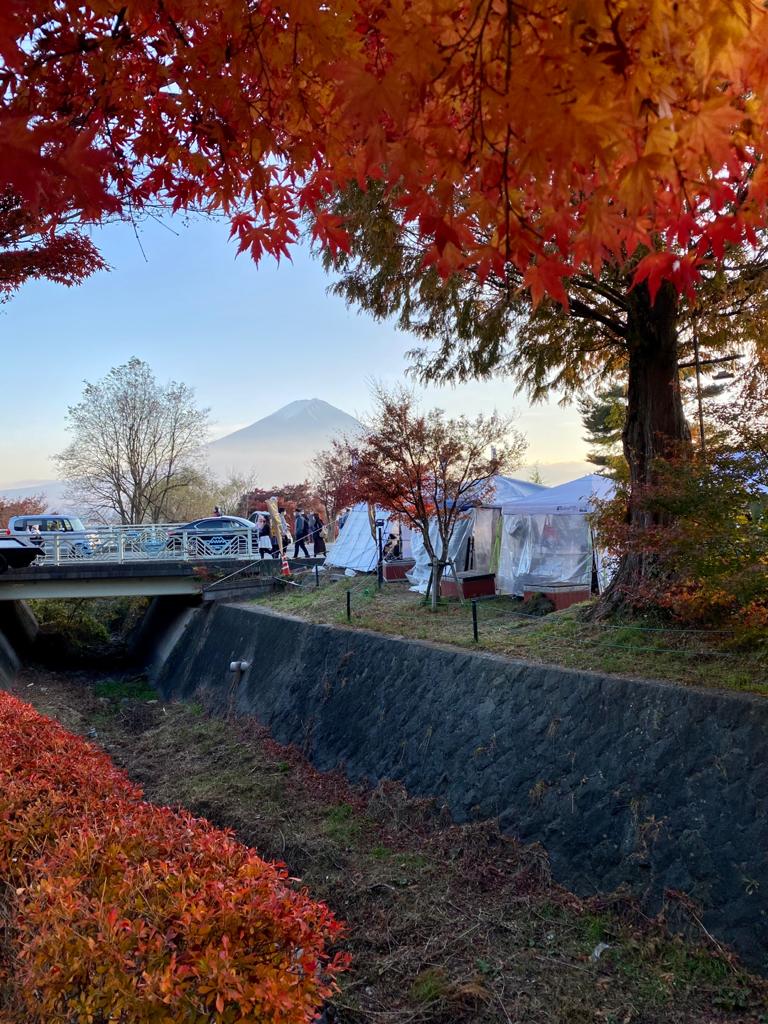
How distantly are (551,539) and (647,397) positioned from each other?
5308mm

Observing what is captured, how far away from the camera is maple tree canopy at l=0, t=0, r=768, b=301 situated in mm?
2105

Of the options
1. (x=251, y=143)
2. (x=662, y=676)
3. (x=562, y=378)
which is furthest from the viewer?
(x=562, y=378)

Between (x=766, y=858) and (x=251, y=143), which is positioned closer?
(x=251, y=143)

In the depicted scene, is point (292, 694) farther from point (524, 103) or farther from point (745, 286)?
point (524, 103)

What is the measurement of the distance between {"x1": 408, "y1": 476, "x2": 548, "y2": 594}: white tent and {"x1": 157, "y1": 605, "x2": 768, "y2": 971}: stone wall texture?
5772mm

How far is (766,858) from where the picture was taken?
4691 millimetres

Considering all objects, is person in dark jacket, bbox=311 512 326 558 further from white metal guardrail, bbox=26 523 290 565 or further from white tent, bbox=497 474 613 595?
white tent, bbox=497 474 613 595

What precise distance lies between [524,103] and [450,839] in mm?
6509

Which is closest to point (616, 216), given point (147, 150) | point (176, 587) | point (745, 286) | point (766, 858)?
point (147, 150)

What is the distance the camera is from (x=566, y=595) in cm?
1281

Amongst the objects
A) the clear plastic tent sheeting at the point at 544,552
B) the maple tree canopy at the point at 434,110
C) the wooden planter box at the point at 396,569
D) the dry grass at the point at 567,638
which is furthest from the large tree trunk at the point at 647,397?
the wooden planter box at the point at 396,569

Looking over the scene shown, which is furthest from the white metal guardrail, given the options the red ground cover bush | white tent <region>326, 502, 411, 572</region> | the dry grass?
the red ground cover bush

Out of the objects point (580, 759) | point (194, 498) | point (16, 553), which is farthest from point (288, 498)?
point (580, 759)

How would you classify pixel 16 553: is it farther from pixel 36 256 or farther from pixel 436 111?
pixel 436 111
